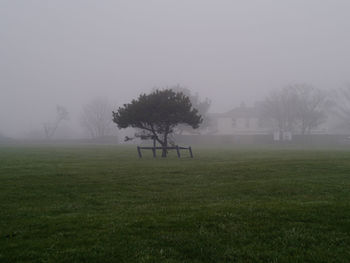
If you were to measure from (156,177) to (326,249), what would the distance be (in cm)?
1008

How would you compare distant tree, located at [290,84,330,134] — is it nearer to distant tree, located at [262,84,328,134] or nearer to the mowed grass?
distant tree, located at [262,84,328,134]

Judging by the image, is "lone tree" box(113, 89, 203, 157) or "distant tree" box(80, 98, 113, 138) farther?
"distant tree" box(80, 98, 113, 138)

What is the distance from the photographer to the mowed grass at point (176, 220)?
18.3 ft

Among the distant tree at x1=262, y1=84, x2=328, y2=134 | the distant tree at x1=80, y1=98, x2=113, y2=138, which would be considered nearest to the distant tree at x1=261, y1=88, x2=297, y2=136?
the distant tree at x1=262, y1=84, x2=328, y2=134

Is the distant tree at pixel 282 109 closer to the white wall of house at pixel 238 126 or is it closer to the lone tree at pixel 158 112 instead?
the white wall of house at pixel 238 126

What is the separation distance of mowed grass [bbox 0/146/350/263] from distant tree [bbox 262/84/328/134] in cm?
9112

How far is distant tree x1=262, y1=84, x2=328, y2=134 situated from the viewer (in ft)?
319

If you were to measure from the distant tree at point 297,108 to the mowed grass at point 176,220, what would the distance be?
91.1 meters

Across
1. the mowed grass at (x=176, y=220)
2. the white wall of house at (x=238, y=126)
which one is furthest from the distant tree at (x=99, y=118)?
the mowed grass at (x=176, y=220)

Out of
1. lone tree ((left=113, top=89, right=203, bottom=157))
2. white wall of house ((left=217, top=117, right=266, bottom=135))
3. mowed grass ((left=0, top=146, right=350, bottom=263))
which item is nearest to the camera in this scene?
mowed grass ((left=0, top=146, right=350, bottom=263))

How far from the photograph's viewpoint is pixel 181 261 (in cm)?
525

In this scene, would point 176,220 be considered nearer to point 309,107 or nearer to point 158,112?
point 158,112

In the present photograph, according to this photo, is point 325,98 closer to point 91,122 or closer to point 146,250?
point 91,122

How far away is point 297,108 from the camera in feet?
328
